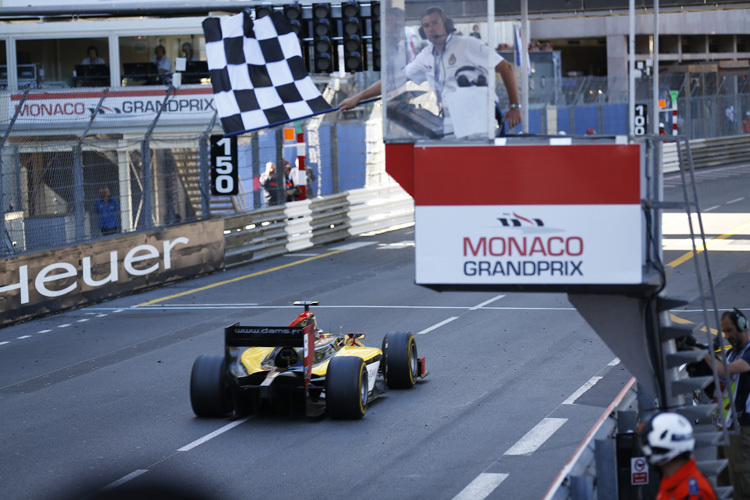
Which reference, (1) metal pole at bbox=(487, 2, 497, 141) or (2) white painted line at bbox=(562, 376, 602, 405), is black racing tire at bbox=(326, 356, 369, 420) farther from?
(1) metal pole at bbox=(487, 2, 497, 141)

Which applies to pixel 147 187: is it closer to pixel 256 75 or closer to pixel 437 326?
pixel 437 326

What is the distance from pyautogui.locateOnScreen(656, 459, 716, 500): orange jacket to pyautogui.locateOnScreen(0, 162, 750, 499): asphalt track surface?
84.0 inches

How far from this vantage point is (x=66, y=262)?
Result: 54.2ft

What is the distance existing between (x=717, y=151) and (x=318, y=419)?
3322cm

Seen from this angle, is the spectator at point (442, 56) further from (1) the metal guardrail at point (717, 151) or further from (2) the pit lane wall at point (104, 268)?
(1) the metal guardrail at point (717, 151)

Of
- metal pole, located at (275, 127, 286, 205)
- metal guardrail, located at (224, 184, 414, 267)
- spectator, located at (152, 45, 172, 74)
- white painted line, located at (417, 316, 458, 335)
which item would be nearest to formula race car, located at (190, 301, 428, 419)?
white painted line, located at (417, 316, 458, 335)

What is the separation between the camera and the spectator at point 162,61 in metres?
30.1

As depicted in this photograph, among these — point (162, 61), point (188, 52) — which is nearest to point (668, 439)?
point (162, 61)

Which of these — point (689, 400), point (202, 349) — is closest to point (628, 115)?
point (689, 400)

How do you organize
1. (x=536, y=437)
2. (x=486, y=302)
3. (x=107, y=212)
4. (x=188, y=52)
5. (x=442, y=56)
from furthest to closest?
(x=188, y=52), (x=107, y=212), (x=486, y=302), (x=536, y=437), (x=442, y=56)

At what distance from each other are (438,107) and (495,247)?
35.0 inches

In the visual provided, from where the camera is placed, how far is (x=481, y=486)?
26.1ft

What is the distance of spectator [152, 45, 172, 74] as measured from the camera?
30125 millimetres

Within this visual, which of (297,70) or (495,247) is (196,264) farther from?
(495,247)
